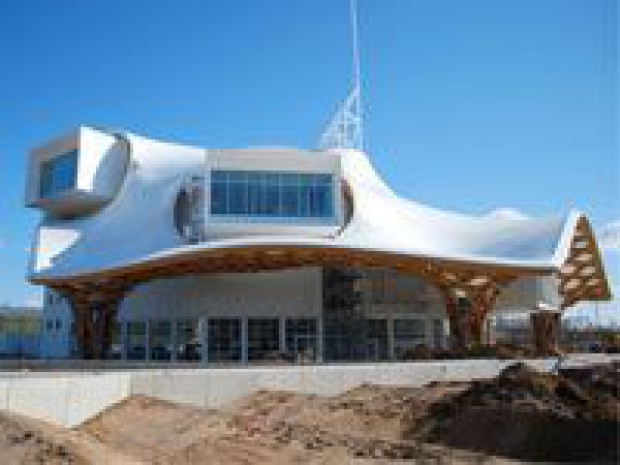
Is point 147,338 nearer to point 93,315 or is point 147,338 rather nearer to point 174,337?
point 174,337

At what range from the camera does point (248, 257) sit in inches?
1766

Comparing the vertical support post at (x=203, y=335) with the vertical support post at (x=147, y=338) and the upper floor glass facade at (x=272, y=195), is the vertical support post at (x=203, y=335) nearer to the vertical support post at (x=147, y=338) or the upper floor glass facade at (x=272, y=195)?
the vertical support post at (x=147, y=338)

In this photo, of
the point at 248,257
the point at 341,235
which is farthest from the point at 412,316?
the point at 248,257

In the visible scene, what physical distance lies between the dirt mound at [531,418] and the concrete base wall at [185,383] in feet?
17.4

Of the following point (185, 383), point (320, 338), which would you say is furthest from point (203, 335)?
point (185, 383)

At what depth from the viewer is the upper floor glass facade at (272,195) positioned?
151 ft

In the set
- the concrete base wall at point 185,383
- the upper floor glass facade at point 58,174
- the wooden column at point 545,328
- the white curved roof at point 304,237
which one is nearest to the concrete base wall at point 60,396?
the concrete base wall at point 185,383

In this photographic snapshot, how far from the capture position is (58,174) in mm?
56438

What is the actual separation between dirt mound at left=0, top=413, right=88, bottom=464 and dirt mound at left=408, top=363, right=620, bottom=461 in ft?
26.3

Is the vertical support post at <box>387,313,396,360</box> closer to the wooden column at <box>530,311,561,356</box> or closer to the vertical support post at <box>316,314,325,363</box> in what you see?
the vertical support post at <box>316,314,325,363</box>

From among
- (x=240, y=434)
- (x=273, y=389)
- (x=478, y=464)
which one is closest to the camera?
(x=478, y=464)

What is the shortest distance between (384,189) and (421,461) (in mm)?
42039

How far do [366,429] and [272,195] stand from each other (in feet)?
95.2

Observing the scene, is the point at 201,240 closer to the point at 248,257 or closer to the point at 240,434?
the point at 248,257
